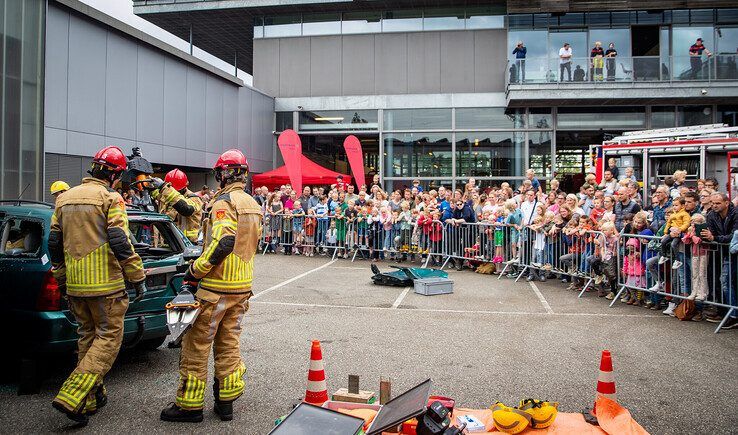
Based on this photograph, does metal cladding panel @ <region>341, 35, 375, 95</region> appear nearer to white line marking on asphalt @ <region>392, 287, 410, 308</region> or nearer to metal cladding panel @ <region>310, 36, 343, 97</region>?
metal cladding panel @ <region>310, 36, 343, 97</region>

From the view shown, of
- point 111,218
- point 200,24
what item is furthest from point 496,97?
point 111,218

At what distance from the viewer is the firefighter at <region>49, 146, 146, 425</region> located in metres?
4.58

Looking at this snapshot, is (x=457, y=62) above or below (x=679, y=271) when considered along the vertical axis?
above

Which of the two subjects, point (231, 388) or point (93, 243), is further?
point (93, 243)

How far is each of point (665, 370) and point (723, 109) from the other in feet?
68.3

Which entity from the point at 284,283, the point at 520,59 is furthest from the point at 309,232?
the point at 520,59

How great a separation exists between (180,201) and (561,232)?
772 centimetres

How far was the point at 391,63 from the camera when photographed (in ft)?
82.5

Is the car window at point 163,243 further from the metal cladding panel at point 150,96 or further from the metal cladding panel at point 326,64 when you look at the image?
the metal cladding panel at point 326,64

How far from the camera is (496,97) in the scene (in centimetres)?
2411

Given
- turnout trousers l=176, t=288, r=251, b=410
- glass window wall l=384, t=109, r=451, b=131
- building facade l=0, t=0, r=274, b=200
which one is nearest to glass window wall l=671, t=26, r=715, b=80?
glass window wall l=384, t=109, r=451, b=131

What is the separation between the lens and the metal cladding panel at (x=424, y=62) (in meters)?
24.8

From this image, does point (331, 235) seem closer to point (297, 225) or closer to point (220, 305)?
point (297, 225)

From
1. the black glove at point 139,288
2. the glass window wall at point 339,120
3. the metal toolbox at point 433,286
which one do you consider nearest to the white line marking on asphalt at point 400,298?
the metal toolbox at point 433,286
